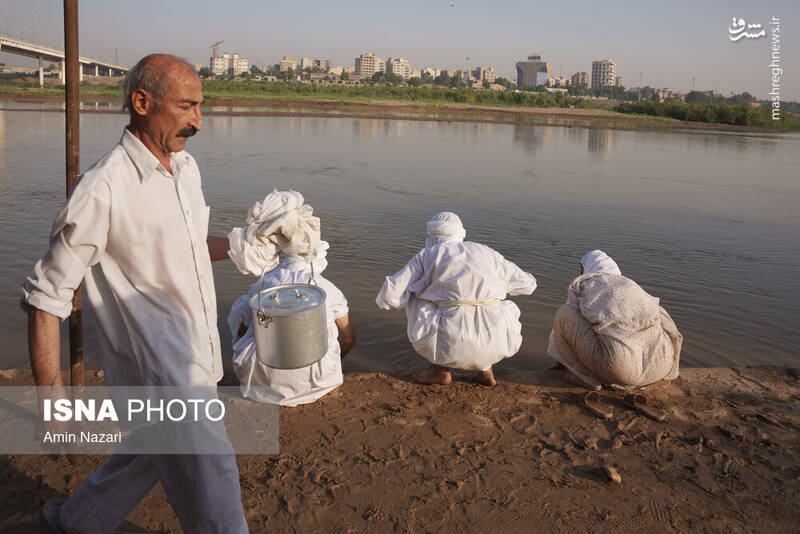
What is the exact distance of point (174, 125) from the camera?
2.23 m

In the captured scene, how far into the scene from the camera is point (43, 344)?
204cm

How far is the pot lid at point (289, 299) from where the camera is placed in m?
2.56

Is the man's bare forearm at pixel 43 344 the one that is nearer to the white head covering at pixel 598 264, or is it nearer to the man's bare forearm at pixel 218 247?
the man's bare forearm at pixel 218 247

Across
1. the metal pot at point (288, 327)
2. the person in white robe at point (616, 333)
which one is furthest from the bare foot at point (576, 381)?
the metal pot at point (288, 327)

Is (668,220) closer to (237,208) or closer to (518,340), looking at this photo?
(237,208)

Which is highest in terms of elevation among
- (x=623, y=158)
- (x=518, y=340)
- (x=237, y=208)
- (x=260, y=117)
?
(x=260, y=117)

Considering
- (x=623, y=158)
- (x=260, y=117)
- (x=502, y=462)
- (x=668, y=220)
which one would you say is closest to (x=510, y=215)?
(x=668, y=220)

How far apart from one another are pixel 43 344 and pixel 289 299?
961 mm

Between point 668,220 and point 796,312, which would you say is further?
point 668,220

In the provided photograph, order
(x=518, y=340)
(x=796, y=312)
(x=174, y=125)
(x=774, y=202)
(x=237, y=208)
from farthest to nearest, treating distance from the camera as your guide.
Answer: (x=774, y=202), (x=237, y=208), (x=796, y=312), (x=518, y=340), (x=174, y=125)

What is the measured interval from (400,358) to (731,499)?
277 centimetres

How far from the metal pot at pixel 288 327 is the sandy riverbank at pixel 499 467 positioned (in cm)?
85

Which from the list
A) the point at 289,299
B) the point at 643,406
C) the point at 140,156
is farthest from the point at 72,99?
the point at 643,406

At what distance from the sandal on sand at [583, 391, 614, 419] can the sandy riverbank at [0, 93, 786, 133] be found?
3467 centimetres
